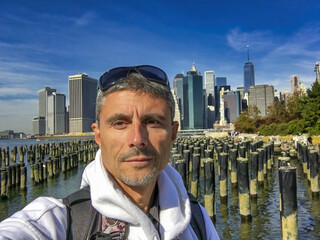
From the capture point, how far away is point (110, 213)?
5.15 ft

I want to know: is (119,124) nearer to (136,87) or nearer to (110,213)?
(136,87)

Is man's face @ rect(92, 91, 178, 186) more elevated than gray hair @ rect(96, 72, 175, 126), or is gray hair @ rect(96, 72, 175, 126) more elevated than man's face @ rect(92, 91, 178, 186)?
gray hair @ rect(96, 72, 175, 126)

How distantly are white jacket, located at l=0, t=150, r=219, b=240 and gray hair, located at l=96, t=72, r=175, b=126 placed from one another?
1.46ft

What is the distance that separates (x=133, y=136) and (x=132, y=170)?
0.75ft

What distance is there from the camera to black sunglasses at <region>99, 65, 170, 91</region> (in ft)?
6.12

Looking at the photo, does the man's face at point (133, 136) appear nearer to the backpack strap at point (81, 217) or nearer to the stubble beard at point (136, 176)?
the stubble beard at point (136, 176)

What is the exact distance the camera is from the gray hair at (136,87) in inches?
72.0

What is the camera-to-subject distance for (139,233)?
5.35 ft

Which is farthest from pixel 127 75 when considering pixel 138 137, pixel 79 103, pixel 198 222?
pixel 79 103

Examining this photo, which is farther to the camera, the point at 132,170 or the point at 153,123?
the point at 153,123

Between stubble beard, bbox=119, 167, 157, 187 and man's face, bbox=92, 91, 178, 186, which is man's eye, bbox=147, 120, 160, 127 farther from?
stubble beard, bbox=119, 167, 157, 187

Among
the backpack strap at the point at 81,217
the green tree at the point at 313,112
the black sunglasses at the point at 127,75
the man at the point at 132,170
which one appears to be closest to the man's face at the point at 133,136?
the man at the point at 132,170

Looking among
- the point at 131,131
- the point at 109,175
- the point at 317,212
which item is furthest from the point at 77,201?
the point at 317,212

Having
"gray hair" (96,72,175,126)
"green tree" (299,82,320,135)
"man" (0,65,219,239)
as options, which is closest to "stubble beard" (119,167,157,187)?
"man" (0,65,219,239)
